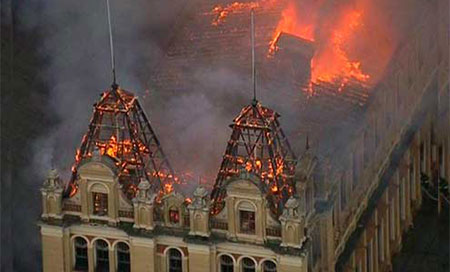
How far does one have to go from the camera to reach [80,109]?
90.3 feet

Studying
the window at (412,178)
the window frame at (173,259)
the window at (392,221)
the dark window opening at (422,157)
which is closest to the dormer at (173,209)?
the window frame at (173,259)

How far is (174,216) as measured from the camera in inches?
968

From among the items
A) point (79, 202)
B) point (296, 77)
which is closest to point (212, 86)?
point (296, 77)

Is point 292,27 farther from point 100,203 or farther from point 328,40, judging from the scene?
point 100,203

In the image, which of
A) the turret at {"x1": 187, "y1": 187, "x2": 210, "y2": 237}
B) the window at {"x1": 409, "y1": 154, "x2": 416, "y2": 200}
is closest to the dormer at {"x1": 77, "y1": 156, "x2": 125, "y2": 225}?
the turret at {"x1": 187, "y1": 187, "x2": 210, "y2": 237}

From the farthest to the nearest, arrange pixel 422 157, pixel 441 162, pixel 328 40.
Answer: pixel 441 162
pixel 422 157
pixel 328 40

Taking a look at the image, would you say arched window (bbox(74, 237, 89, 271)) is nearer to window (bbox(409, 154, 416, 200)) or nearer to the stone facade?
the stone facade

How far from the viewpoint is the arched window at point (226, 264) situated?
80.0 ft

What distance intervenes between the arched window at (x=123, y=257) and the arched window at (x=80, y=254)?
43 centimetres

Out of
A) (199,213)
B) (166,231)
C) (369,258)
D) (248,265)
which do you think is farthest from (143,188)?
(369,258)

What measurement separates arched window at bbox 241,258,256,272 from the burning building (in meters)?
0.02

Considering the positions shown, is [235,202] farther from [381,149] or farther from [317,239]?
[381,149]

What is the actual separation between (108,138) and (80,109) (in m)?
2.35

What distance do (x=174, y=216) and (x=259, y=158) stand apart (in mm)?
1231
